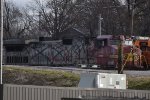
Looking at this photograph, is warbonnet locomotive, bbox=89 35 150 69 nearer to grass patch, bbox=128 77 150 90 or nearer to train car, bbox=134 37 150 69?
train car, bbox=134 37 150 69

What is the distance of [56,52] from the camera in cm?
6062

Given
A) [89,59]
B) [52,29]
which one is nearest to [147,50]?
[89,59]

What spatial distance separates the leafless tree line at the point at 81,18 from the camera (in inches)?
3024

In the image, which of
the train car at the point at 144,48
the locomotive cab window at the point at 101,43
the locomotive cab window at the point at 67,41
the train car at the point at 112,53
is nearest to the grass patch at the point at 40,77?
the train car at the point at 112,53

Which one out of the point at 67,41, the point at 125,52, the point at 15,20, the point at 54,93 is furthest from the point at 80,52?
the point at 15,20

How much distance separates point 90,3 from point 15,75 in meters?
57.1

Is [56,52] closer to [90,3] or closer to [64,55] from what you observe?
[64,55]

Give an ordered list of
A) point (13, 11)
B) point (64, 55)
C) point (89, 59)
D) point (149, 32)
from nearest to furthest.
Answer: point (89, 59) → point (64, 55) → point (149, 32) → point (13, 11)

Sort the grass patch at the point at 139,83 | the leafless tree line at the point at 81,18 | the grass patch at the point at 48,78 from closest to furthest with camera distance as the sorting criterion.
→ the grass patch at the point at 139,83 < the grass patch at the point at 48,78 < the leafless tree line at the point at 81,18

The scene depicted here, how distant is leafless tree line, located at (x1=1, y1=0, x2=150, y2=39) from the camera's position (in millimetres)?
76812

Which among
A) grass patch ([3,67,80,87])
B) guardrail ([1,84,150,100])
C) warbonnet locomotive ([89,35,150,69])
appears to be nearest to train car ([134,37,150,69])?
warbonnet locomotive ([89,35,150,69])

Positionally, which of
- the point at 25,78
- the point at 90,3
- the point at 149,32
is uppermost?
Result: the point at 90,3

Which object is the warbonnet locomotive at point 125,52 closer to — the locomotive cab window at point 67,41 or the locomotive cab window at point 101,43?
the locomotive cab window at point 101,43

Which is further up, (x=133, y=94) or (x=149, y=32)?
(x=149, y=32)
